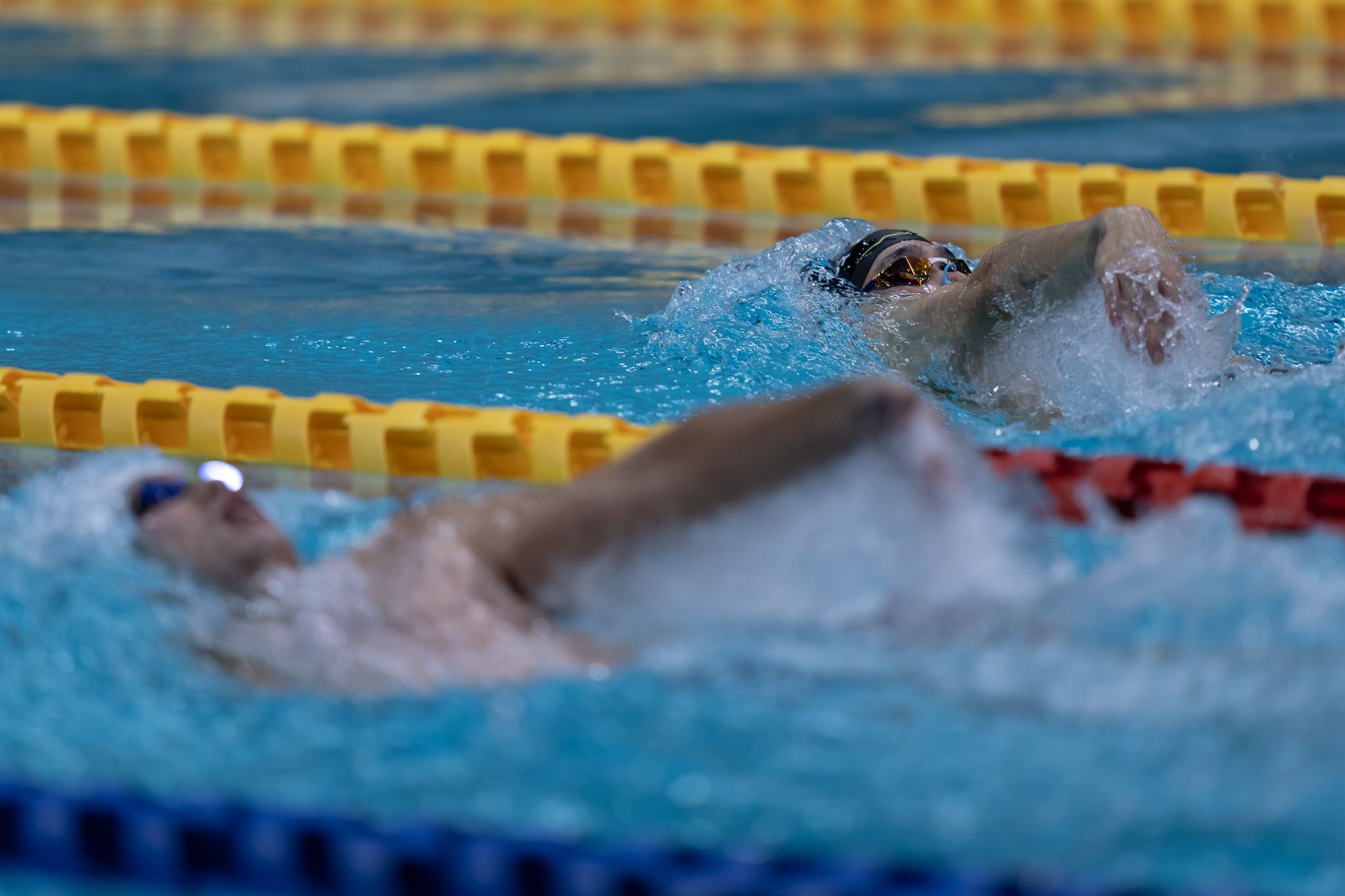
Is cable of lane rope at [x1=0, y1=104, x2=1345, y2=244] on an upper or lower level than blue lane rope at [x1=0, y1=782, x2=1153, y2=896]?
upper

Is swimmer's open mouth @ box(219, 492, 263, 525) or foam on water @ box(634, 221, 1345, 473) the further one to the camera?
foam on water @ box(634, 221, 1345, 473)

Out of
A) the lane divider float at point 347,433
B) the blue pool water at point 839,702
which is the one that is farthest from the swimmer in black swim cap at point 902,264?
the blue pool water at point 839,702

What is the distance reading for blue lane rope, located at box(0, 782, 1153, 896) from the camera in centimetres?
166

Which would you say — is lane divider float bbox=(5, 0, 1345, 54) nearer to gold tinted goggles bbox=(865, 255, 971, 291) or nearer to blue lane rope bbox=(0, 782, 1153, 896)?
gold tinted goggles bbox=(865, 255, 971, 291)

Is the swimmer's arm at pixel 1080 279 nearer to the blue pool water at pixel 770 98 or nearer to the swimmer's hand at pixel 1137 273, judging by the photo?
the swimmer's hand at pixel 1137 273

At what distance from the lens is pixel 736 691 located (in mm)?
1997

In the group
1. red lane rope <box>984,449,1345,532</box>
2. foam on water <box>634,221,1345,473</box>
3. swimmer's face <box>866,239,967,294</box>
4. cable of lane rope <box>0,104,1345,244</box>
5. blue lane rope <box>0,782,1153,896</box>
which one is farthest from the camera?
cable of lane rope <box>0,104,1345,244</box>

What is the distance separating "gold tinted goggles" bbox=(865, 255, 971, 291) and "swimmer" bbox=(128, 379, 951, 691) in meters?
1.52

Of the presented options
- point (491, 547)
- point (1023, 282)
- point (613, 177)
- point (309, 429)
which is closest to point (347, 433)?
point (309, 429)

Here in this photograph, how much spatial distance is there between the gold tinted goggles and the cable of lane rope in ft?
4.45

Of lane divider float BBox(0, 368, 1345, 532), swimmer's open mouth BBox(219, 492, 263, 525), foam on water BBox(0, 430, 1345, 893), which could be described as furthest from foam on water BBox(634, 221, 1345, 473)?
swimmer's open mouth BBox(219, 492, 263, 525)

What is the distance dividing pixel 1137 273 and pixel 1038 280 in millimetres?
242

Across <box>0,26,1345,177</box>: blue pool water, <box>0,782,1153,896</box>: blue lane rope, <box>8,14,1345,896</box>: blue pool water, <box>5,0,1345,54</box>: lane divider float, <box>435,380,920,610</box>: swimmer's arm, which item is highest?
<box>5,0,1345,54</box>: lane divider float

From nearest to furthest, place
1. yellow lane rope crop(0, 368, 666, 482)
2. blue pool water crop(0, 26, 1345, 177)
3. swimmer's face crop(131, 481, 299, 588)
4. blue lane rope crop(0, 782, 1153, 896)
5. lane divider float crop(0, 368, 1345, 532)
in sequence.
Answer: blue lane rope crop(0, 782, 1153, 896) < swimmer's face crop(131, 481, 299, 588) < lane divider float crop(0, 368, 1345, 532) < yellow lane rope crop(0, 368, 666, 482) < blue pool water crop(0, 26, 1345, 177)
